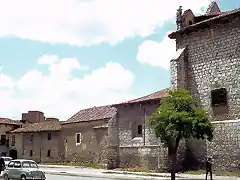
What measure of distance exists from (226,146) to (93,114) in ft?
68.0

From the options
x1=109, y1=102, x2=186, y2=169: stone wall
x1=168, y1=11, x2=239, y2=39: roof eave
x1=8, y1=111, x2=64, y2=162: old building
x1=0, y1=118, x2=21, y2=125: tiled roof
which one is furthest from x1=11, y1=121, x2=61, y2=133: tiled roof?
x1=168, y1=11, x2=239, y2=39: roof eave

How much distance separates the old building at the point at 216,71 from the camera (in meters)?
24.4

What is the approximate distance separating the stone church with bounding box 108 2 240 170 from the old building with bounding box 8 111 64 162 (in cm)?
1696

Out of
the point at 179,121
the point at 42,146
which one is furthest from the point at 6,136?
the point at 179,121

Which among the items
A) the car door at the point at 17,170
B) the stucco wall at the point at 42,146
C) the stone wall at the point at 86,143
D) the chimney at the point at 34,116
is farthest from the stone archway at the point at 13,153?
the car door at the point at 17,170

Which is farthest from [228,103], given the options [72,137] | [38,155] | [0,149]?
[0,149]

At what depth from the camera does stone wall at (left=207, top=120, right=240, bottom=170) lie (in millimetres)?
23844

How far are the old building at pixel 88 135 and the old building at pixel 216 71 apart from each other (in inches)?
502

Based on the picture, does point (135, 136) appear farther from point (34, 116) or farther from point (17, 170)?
point (34, 116)

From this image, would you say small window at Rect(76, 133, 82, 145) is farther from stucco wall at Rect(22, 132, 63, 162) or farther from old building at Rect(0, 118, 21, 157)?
old building at Rect(0, 118, 21, 157)

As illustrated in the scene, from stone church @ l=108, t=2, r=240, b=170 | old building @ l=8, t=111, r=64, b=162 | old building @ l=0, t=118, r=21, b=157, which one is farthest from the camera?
old building @ l=0, t=118, r=21, b=157

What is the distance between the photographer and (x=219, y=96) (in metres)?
25.4

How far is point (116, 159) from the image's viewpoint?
33.2 meters

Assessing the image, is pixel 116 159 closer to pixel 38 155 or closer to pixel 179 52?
pixel 179 52
